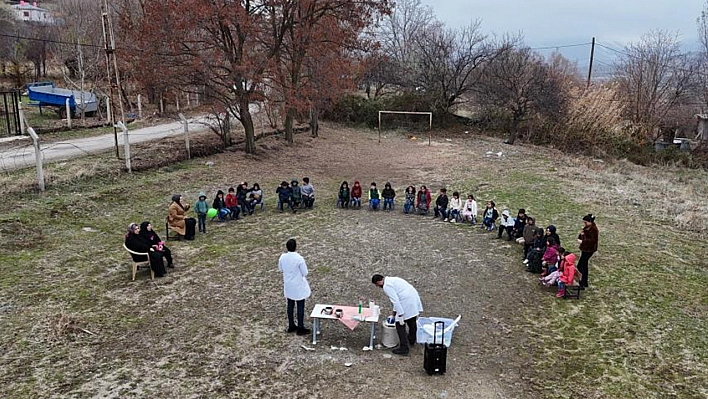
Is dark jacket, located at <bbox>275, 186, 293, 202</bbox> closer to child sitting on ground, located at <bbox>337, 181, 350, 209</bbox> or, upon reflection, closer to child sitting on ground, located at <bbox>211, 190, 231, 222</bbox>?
child sitting on ground, located at <bbox>337, 181, 350, 209</bbox>

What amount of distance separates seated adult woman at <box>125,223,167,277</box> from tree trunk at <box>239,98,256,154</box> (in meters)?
11.8

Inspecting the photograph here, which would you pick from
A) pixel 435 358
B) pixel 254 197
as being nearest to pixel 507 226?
pixel 435 358

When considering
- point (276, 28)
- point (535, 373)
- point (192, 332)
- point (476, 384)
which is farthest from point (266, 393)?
point (276, 28)

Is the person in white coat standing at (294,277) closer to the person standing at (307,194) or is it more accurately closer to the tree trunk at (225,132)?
the person standing at (307,194)

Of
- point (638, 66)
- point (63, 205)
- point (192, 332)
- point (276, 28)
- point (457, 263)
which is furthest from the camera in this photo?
point (638, 66)

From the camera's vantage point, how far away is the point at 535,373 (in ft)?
24.1

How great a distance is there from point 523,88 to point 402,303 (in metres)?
27.0

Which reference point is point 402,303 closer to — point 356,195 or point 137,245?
point 137,245

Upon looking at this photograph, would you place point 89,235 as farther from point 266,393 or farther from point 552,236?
point 552,236

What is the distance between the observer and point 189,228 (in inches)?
499

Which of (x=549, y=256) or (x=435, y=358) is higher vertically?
(x=549, y=256)

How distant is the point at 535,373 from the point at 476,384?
938mm

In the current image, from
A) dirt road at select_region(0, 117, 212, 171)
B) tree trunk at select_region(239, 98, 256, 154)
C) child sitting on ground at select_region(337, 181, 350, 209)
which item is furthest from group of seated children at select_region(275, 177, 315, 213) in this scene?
dirt road at select_region(0, 117, 212, 171)

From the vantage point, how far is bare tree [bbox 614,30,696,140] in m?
32.5
